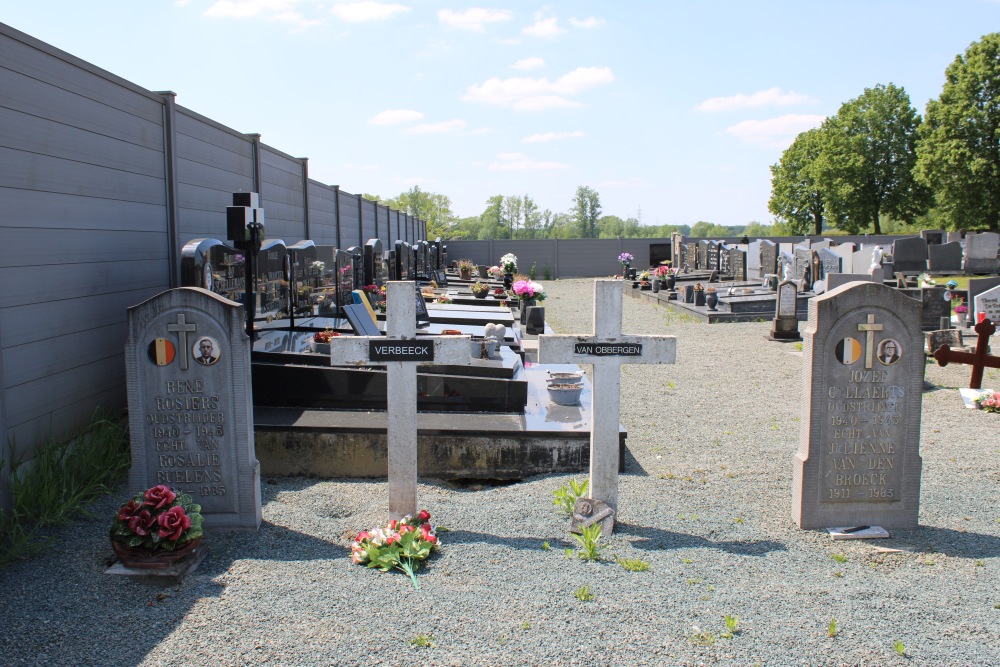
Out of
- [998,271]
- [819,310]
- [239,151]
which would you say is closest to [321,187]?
[239,151]

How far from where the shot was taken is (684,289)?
22.2 m

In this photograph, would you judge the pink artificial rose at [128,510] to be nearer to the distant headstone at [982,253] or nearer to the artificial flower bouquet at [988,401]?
the artificial flower bouquet at [988,401]

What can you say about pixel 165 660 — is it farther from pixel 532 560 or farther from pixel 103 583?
pixel 532 560

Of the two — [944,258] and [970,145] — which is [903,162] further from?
[944,258]

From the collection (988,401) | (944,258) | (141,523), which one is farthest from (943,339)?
(944,258)

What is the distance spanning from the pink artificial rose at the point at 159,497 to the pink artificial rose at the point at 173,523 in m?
0.06

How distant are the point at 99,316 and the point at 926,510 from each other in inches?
253

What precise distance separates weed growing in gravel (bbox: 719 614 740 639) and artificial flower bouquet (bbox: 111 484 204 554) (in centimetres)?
275

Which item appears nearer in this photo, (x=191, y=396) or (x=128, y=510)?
(x=128, y=510)

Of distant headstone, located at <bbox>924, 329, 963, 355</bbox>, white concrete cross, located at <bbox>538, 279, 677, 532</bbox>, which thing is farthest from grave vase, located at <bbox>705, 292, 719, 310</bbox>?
white concrete cross, located at <bbox>538, 279, 677, 532</bbox>

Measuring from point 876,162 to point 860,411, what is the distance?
54511 mm

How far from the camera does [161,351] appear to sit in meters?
4.63

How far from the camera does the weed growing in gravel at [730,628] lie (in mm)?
3410

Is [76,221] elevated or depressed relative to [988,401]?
elevated
